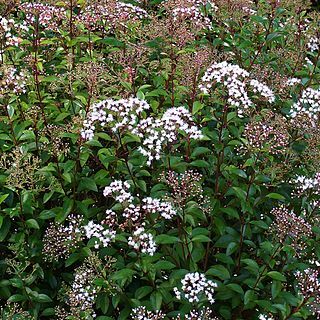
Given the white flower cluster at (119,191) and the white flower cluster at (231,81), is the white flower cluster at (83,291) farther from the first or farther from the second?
the white flower cluster at (231,81)

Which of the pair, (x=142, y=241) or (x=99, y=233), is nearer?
(x=142, y=241)

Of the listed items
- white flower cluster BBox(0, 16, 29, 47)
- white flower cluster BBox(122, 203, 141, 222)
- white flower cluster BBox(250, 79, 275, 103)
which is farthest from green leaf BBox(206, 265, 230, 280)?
white flower cluster BBox(0, 16, 29, 47)

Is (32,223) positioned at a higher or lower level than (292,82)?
lower

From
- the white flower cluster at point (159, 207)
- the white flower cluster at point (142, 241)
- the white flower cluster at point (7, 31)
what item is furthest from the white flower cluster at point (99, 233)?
the white flower cluster at point (7, 31)

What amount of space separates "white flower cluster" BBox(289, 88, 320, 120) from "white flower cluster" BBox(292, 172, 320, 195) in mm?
471

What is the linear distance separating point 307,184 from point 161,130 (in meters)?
1.01

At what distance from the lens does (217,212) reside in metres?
3.78

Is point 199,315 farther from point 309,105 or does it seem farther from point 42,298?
point 309,105

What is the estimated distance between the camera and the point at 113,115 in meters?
3.61

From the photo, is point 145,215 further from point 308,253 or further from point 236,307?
point 308,253

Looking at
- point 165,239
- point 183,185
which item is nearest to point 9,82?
point 183,185

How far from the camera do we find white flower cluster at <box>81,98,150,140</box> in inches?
138

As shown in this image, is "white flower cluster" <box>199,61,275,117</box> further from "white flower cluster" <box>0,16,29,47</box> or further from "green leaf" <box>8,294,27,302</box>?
"green leaf" <box>8,294,27,302</box>

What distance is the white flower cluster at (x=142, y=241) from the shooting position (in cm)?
327
